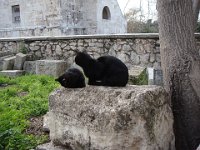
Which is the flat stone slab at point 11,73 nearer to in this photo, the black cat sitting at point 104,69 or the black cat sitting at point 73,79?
the black cat sitting at point 73,79

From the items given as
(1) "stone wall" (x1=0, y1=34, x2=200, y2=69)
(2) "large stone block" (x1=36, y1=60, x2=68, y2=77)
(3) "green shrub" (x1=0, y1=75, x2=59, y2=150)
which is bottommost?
(3) "green shrub" (x1=0, y1=75, x2=59, y2=150)

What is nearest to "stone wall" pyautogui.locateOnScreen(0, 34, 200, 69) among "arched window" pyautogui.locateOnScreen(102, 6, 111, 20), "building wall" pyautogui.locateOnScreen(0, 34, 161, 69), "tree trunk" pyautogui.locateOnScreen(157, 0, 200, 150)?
"building wall" pyautogui.locateOnScreen(0, 34, 161, 69)

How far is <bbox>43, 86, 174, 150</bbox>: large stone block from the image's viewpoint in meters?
3.12

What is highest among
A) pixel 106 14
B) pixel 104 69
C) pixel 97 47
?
pixel 106 14

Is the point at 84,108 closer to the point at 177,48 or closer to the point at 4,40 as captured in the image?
the point at 177,48

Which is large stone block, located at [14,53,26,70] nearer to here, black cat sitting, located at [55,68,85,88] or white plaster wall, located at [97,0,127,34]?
black cat sitting, located at [55,68,85,88]

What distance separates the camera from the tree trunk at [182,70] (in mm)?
3801

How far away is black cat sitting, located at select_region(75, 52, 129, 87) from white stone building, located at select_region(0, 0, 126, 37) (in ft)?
43.0

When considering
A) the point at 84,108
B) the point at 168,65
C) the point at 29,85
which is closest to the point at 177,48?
the point at 168,65

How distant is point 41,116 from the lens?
5266mm

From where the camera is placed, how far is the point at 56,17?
16.4 meters

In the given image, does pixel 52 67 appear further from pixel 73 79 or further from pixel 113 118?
pixel 113 118

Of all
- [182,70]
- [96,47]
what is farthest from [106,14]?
[182,70]

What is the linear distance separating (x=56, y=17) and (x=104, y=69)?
13405mm
